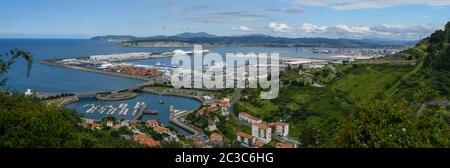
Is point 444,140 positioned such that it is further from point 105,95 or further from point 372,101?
point 105,95

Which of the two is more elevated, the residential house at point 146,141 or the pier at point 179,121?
the residential house at point 146,141

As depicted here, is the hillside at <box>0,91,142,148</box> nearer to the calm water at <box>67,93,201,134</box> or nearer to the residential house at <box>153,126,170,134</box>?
the residential house at <box>153,126,170,134</box>

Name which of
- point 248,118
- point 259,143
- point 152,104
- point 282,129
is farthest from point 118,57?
point 259,143

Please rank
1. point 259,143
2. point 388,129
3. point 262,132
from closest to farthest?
1. point 388,129
2. point 259,143
3. point 262,132

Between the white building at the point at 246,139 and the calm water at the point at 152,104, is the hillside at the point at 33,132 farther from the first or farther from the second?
the calm water at the point at 152,104

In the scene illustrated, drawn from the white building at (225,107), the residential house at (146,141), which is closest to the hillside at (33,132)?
the residential house at (146,141)

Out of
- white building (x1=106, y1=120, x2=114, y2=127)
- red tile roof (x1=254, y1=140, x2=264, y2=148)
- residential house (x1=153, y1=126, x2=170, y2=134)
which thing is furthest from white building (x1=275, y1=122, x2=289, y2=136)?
white building (x1=106, y1=120, x2=114, y2=127)

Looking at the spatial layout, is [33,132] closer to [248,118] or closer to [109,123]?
[109,123]
